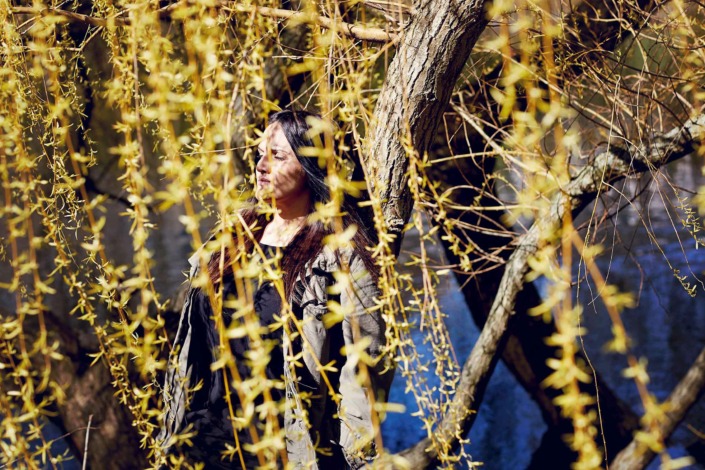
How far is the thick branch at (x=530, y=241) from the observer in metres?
1.82

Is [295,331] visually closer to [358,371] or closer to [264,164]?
[358,371]

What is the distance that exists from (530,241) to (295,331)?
1180 millimetres

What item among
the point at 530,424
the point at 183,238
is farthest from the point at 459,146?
the point at 183,238

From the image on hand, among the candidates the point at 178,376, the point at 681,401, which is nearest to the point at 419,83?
the point at 178,376

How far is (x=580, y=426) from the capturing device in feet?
2.03

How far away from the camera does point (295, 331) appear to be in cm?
112

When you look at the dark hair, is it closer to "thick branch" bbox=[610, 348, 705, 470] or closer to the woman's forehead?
the woman's forehead

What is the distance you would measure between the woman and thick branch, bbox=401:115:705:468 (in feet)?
2.22

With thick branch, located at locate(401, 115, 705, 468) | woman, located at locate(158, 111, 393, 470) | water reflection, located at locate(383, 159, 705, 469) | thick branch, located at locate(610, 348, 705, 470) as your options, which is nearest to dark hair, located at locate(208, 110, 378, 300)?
woman, located at locate(158, 111, 393, 470)

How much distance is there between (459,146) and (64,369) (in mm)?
1667

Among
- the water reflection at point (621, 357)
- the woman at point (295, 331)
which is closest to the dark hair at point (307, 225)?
the woman at point (295, 331)

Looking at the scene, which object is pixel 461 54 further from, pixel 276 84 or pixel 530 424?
pixel 530 424

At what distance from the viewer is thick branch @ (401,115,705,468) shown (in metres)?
1.82

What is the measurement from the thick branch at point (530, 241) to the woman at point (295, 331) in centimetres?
68
